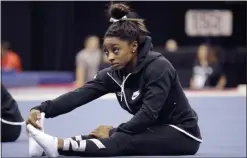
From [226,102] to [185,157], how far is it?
5.63 metres

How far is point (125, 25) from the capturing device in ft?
13.2

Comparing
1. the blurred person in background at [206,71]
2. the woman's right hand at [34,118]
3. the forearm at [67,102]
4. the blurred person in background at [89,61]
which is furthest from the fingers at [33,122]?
the blurred person in background at [89,61]

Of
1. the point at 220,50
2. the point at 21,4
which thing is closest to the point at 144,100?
the point at 220,50

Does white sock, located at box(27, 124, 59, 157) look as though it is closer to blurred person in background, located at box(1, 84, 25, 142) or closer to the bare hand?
the bare hand

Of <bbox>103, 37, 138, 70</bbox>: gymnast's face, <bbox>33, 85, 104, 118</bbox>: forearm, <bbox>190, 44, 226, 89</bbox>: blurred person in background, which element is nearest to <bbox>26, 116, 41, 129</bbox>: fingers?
<bbox>33, 85, 104, 118</bbox>: forearm

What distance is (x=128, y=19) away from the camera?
407 centimetres

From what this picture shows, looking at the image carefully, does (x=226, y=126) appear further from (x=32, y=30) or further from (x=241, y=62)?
(x=32, y=30)

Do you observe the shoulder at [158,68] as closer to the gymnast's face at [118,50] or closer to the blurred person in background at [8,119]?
the gymnast's face at [118,50]

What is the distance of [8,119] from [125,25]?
1.69 meters

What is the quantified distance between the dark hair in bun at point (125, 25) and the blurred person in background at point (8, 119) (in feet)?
4.94

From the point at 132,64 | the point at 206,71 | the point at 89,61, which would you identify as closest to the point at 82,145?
the point at 132,64

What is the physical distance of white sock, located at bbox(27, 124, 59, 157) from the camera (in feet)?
12.3

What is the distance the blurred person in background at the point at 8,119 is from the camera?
5219 mm

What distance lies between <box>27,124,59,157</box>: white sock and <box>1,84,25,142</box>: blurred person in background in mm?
1441
